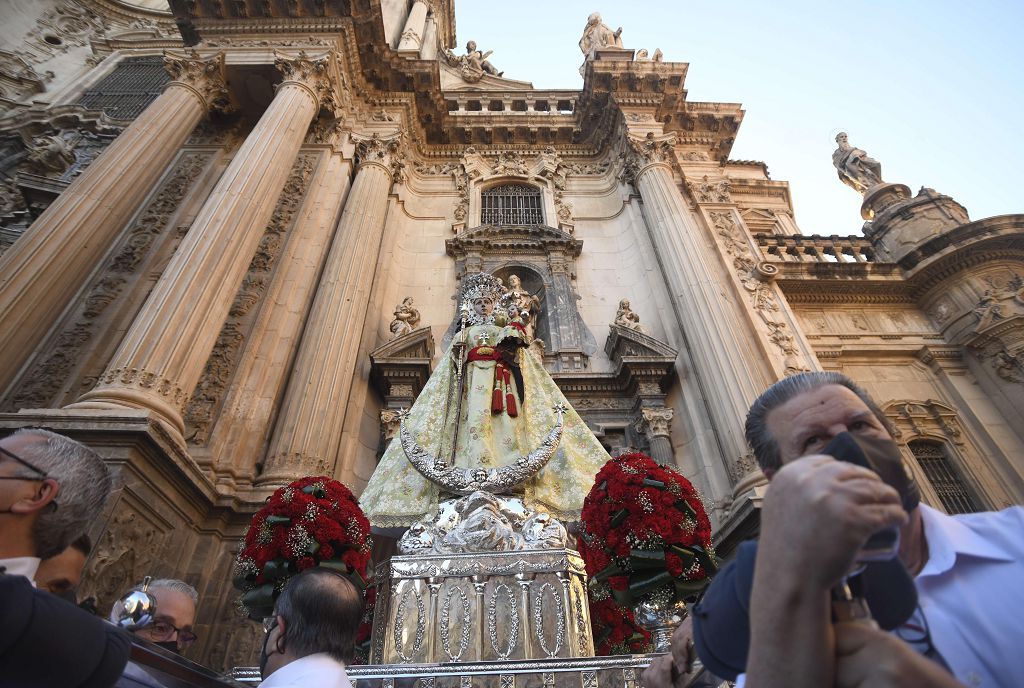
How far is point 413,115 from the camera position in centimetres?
1263

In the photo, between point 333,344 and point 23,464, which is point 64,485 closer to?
point 23,464

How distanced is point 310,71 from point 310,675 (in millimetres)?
11149

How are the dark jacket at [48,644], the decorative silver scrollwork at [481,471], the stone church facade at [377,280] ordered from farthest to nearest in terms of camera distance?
the stone church facade at [377,280], the decorative silver scrollwork at [481,471], the dark jacket at [48,644]

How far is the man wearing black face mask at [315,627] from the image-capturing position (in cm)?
201

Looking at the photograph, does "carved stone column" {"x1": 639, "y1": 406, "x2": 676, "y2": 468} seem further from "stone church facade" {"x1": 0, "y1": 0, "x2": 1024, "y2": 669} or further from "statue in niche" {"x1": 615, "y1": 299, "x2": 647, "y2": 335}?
"statue in niche" {"x1": 615, "y1": 299, "x2": 647, "y2": 335}

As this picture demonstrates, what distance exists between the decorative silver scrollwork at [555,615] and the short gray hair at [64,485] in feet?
8.61

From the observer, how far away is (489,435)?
4.82 metres

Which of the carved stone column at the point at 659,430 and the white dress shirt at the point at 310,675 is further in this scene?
the carved stone column at the point at 659,430

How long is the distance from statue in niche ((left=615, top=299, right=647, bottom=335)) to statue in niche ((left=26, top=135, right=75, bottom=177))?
1372 centimetres

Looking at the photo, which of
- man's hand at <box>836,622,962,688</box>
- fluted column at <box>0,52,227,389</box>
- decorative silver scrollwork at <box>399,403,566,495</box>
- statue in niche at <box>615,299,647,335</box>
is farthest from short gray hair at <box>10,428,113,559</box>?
statue in niche at <box>615,299,647,335</box>

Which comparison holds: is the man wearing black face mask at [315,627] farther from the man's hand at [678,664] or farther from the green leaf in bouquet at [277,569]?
the man's hand at [678,664]

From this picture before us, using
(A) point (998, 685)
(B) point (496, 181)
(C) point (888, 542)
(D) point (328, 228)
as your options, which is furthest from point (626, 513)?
(B) point (496, 181)

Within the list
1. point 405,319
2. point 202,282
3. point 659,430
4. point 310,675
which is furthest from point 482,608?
point 405,319

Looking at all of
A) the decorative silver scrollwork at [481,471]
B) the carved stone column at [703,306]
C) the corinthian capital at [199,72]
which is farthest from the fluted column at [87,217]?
the carved stone column at [703,306]
